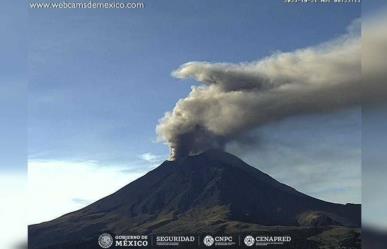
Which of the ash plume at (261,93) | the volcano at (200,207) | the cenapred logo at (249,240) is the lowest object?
the cenapred logo at (249,240)

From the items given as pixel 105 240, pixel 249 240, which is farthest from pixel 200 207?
pixel 105 240

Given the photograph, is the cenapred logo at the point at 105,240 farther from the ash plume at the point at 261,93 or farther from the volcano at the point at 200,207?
the ash plume at the point at 261,93

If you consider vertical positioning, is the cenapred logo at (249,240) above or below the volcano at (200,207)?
below

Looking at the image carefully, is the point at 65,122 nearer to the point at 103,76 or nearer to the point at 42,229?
the point at 103,76

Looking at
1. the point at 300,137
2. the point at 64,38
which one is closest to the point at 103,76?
the point at 64,38

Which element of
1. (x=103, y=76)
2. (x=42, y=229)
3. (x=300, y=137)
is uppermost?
(x=103, y=76)

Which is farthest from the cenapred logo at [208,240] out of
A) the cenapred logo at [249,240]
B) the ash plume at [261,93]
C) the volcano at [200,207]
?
the ash plume at [261,93]

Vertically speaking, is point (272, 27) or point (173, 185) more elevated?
point (272, 27)
